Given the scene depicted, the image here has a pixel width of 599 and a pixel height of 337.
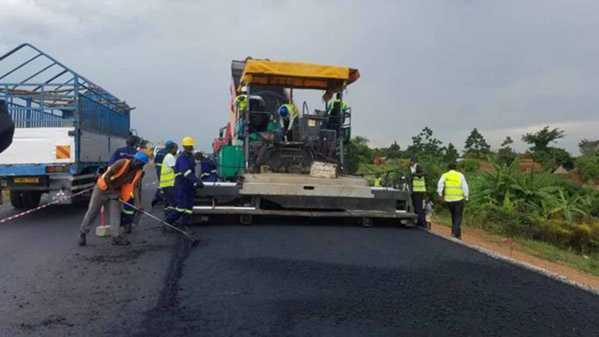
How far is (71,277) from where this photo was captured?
5.19m

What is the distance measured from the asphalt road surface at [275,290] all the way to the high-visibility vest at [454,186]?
2.06 meters

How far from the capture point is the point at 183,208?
7.62 meters

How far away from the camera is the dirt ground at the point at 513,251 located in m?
7.76

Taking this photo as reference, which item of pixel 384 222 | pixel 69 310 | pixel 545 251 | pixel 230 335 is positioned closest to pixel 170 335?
pixel 230 335

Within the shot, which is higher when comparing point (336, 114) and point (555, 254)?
point (336, 114)

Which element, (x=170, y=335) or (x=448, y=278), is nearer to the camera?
(x=170, y=335)

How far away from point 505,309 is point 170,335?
273 centimetres

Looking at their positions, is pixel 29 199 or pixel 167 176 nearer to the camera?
pixel 167 176

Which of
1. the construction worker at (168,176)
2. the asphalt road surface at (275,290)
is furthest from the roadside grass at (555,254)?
the construction worker at (168,176)

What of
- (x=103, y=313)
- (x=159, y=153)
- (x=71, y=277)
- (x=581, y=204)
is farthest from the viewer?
(x=581, y=204)

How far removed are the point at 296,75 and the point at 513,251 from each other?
17.2 feet

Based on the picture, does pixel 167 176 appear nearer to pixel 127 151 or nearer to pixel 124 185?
pixel 127 151

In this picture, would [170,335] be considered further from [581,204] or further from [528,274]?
[581,204]

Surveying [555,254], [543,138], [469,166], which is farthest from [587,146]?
[555,254]
